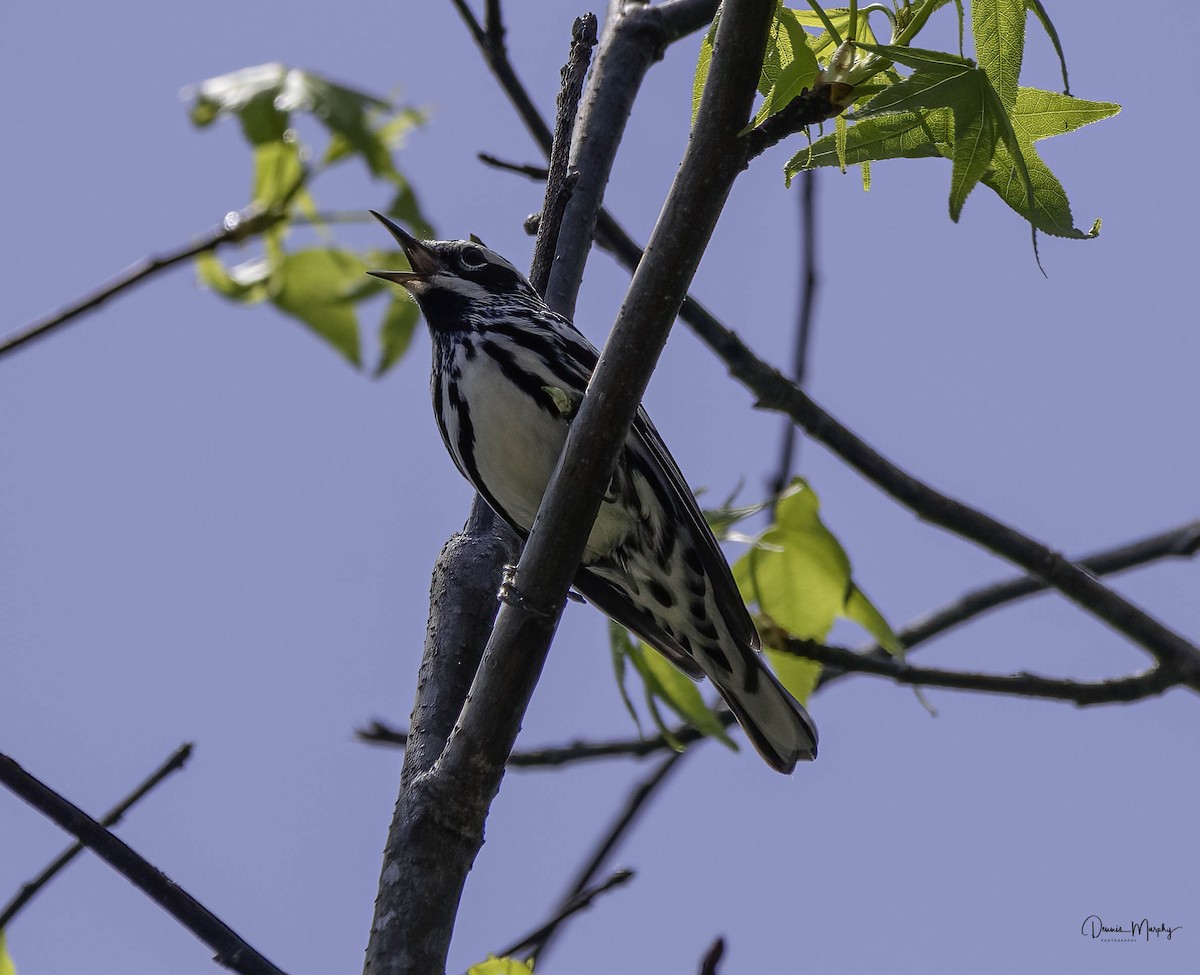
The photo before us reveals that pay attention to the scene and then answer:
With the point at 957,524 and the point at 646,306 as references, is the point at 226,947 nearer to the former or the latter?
the point at 646,306

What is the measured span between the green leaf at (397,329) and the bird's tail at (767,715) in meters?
2.33

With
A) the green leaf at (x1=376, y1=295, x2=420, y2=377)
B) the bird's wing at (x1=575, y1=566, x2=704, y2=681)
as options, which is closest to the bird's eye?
the bird's wing at (x1=575, y1=566, x2=704, y2=681)

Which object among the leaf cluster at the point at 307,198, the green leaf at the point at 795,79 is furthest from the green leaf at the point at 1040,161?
the leaf cluster at the point at 307,198

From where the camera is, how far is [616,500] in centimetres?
463

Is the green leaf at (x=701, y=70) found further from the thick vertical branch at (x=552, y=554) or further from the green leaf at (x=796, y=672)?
the green leaf at (x=796, y=672)

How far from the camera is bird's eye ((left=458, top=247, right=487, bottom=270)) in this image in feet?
18.8

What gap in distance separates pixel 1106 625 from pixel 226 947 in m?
2.32

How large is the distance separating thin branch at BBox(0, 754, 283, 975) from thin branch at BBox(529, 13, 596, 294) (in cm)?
259

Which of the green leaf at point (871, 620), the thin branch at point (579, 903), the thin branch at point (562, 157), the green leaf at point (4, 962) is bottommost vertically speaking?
the green leaf at point (4, 962)

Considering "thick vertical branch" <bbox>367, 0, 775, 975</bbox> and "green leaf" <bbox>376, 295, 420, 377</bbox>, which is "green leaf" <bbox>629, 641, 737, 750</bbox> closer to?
"thick vertical branch" <bbox>367, 0, 775, 975</bbox>

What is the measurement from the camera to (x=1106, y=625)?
3.67 m

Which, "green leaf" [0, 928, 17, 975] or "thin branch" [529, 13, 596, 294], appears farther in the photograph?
"thin branch" [529, 13, 596, 294]

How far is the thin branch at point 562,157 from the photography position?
15.3 ft

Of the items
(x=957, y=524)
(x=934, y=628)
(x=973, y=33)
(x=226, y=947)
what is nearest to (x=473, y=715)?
(x=226, y=947)
